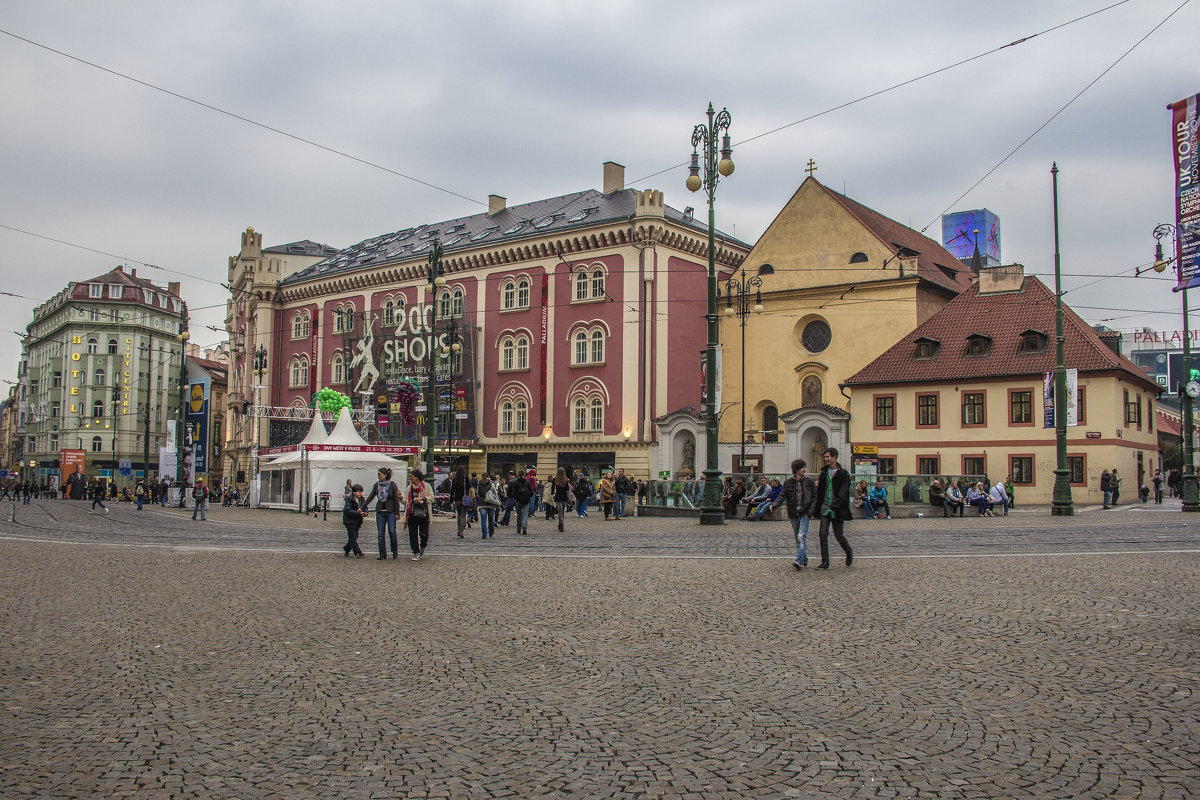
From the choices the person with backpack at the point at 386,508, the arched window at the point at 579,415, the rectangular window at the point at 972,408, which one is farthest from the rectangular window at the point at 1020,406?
the person with backpack at the point at 386,508

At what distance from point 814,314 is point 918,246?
8.98 m

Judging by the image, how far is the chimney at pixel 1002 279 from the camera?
149 ft

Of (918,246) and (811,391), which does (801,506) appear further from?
(918,246)

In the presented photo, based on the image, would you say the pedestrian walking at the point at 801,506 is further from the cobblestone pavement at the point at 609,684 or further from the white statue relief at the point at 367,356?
the white statue relief at the point at 367,356

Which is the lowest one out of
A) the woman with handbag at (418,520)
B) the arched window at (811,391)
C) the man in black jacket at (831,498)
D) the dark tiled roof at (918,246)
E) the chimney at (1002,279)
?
the woman with handbag at (418,520)

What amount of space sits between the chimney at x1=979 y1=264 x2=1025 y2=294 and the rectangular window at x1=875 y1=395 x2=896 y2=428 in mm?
6618

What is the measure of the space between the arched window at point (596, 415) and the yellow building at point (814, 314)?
4.99 m

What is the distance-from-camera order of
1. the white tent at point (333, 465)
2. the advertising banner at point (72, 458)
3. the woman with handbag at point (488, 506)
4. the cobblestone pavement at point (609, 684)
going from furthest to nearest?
the advertising banner at point (72, 458), the white tent at point (333, 465), the woman with handbag at point (488, 506), the cobblestone pavement at point (609, 684)

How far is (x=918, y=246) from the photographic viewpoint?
5506 centimetres

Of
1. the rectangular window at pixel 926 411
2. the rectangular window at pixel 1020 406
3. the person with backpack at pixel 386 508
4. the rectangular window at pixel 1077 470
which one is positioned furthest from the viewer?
the rectangular window at pixel 926 411

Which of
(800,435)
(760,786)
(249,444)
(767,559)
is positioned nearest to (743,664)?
(760,786)

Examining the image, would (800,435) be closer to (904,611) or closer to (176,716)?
(904,611)

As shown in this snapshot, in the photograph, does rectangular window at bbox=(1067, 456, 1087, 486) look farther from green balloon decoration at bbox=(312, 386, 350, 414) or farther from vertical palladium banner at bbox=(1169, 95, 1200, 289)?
green balloon decoration at bbox=(312, 386, 350, 414)

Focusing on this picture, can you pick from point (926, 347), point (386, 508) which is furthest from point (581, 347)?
point (386, 508)
